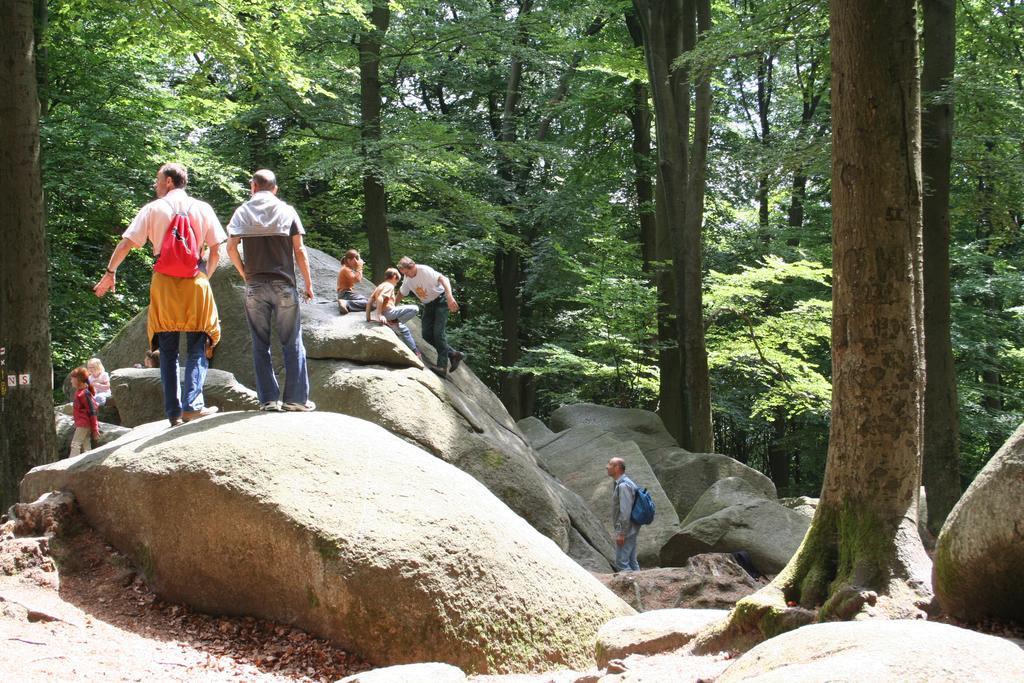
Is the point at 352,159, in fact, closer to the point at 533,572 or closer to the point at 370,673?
the point at 533,572

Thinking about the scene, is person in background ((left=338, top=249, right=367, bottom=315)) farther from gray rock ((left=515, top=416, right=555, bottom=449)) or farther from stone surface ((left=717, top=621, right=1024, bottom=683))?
stone surface ((left=717, top=621, right=1024, bottom=683))

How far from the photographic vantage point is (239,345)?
12.4m

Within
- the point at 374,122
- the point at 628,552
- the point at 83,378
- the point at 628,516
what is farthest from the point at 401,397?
the point at 374,122

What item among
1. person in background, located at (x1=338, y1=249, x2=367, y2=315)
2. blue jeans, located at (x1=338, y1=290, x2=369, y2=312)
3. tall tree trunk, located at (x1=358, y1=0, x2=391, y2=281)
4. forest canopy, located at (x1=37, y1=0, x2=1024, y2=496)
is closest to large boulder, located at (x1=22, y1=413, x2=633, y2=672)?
person in background, located at (x1=338, y1=249, x2=367, y2=315)

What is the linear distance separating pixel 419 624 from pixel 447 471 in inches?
56.1

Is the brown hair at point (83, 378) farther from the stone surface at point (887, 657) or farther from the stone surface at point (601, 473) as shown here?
the stone surface at point (887, 657)

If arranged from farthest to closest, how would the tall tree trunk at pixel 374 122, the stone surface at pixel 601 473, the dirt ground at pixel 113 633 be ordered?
the tall tree trunk at pixel 374 122
the stone surface at pixel 601 473
the dirt ground at pixel 113 633

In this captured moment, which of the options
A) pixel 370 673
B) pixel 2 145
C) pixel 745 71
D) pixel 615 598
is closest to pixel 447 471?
pixel 615 598

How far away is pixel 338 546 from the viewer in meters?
5.68

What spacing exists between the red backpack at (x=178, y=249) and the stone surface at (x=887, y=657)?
4916 millimetres

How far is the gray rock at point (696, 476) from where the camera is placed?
16.1 m

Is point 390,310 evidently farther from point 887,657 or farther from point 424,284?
point 887,657

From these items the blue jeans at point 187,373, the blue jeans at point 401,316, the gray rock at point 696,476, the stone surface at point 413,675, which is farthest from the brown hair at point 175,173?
the gray rock at point 696,476

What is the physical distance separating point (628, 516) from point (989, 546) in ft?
22.3
